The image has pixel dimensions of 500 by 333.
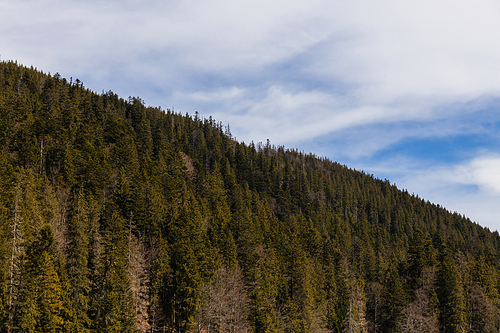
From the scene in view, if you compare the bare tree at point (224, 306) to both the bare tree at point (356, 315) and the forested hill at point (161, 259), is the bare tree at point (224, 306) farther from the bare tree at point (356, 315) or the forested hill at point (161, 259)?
the bare tree at point (356, 315)

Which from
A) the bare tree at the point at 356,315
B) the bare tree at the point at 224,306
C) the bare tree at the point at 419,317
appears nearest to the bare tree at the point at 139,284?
the bare tree at the point at 224,306

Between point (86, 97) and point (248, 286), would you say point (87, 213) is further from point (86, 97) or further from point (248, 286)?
point (86, 97)

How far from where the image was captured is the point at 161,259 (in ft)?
188

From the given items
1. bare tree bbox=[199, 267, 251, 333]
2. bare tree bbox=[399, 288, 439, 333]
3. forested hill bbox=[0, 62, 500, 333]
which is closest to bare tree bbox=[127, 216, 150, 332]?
forested hill bbox=[0, 62, 500, 333]

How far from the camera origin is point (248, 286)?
194ft

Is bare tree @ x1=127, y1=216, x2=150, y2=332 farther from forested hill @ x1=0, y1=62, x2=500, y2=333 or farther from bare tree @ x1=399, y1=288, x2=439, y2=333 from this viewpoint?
bare tree @ x1=399, y1=288, x2=439, y2=333

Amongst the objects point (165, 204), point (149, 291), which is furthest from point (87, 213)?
point (165, 204)

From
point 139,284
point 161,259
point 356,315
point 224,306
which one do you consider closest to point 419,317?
point 356,315

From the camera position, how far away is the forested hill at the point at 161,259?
42406 millimetres

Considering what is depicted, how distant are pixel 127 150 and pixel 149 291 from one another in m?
43.8

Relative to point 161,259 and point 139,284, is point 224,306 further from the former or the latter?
point 139,284

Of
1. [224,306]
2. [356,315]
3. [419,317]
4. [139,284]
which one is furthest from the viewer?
[356,315]

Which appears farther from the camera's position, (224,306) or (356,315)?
(356,315)

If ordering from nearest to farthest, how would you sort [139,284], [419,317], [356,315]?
[139,284] → [419,317] → [356,315]
